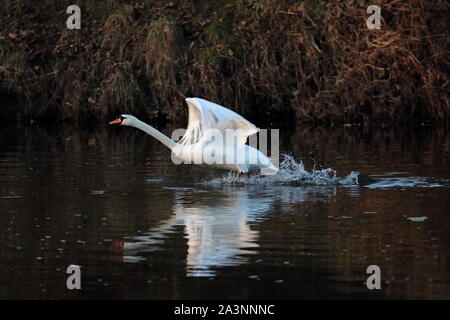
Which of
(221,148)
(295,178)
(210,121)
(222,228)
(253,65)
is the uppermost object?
(253,65)

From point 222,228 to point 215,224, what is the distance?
0.25 metres

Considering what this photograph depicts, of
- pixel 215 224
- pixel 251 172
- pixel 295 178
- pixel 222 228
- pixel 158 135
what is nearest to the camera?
pixel 222 228

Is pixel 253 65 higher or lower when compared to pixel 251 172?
higher

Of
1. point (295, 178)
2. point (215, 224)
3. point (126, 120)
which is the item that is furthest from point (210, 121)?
point (215, 224)

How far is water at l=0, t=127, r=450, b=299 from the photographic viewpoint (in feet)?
28.0

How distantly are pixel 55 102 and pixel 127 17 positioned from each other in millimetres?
2603

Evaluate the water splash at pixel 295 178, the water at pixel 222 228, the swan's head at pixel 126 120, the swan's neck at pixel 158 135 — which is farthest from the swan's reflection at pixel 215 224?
the swan's head at pixel 126 120

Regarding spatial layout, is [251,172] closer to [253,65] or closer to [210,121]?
[210,121]

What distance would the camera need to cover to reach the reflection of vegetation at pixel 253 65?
2427 centimetres

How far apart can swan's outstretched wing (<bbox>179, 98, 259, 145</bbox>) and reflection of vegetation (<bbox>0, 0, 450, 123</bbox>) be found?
997 cm

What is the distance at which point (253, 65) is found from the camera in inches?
984

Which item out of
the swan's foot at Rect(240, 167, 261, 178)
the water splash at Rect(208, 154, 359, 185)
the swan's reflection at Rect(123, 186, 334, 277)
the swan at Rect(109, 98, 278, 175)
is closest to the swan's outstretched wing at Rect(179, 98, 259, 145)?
the swan at Rect(109, 98, 278, 175)

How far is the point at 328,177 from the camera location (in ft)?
46.9

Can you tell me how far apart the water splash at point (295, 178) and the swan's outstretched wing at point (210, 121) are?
1.70 feet
